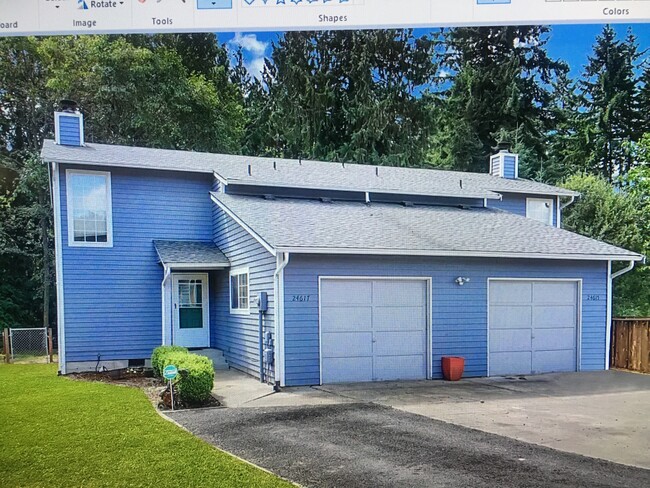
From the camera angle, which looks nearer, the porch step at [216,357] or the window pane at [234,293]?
the window pane at [234,293]

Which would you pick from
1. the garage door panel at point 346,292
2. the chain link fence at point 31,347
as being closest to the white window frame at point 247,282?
the garage door panel at point 346,292

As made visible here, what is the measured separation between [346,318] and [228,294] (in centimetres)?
249

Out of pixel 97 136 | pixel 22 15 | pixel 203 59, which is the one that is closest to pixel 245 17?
pixel 203 59

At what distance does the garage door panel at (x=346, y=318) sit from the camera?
6.94 meters

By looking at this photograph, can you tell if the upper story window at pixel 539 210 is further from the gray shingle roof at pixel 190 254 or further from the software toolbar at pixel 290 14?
the software toolbar at pixel 290 14

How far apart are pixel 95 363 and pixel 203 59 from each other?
23.3 feet

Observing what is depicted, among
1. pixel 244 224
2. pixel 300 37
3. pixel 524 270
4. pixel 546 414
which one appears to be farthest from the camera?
pixel 524 270

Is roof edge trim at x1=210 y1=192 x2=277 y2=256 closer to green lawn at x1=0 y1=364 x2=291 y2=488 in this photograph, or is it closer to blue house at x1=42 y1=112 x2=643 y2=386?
blue house at x1=42 y1=112 x2=643 y2=386

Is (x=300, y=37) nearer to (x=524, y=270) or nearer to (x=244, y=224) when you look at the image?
(x=244, y=224)

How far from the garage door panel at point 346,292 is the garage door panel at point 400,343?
0.56m

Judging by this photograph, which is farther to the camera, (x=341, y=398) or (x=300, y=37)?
(x=341, y=398)

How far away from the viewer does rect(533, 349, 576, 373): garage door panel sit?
26.0 ft

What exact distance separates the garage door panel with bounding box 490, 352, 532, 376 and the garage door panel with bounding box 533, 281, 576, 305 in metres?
0.90

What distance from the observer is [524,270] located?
786 cm
